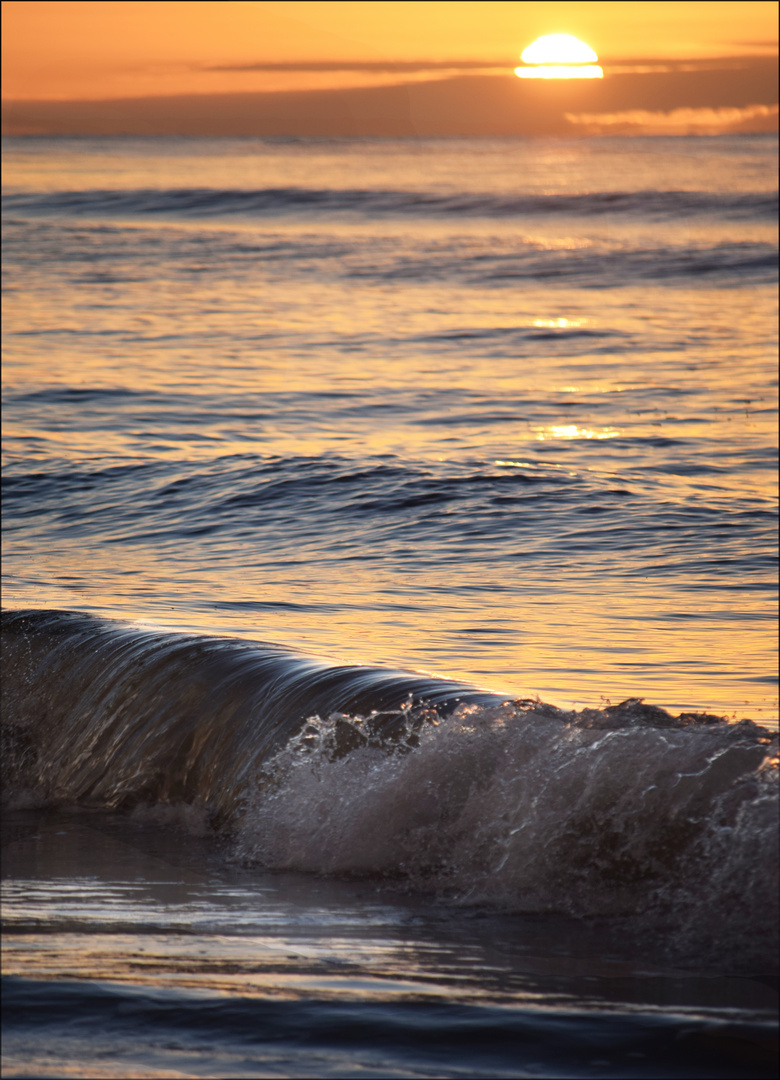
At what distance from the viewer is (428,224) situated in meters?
42.0

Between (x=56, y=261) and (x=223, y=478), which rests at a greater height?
(x=56, y=261)

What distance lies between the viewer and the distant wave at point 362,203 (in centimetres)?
4209

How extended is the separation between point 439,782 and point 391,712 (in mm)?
697

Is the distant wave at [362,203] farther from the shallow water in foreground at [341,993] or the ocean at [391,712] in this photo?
the shallow water in foreground at [341,993]

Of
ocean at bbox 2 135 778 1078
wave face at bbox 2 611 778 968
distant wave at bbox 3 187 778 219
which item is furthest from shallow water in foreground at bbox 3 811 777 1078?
distant wave at bbox 3 187 778 219

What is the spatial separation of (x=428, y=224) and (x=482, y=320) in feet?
56.4

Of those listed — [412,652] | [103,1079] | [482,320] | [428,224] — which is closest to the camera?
[103,1079]

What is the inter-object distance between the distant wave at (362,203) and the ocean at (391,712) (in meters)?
21.2

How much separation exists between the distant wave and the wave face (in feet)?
120

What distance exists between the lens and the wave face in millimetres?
4617

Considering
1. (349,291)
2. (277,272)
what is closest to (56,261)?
(277,272)

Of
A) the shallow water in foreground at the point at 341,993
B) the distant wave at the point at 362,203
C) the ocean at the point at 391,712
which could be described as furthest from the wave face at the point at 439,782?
the distant wave at the point at 362,203

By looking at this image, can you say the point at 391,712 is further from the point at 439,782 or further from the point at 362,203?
the point at 362,203

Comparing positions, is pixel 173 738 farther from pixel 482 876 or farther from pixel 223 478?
pixel 223 478
